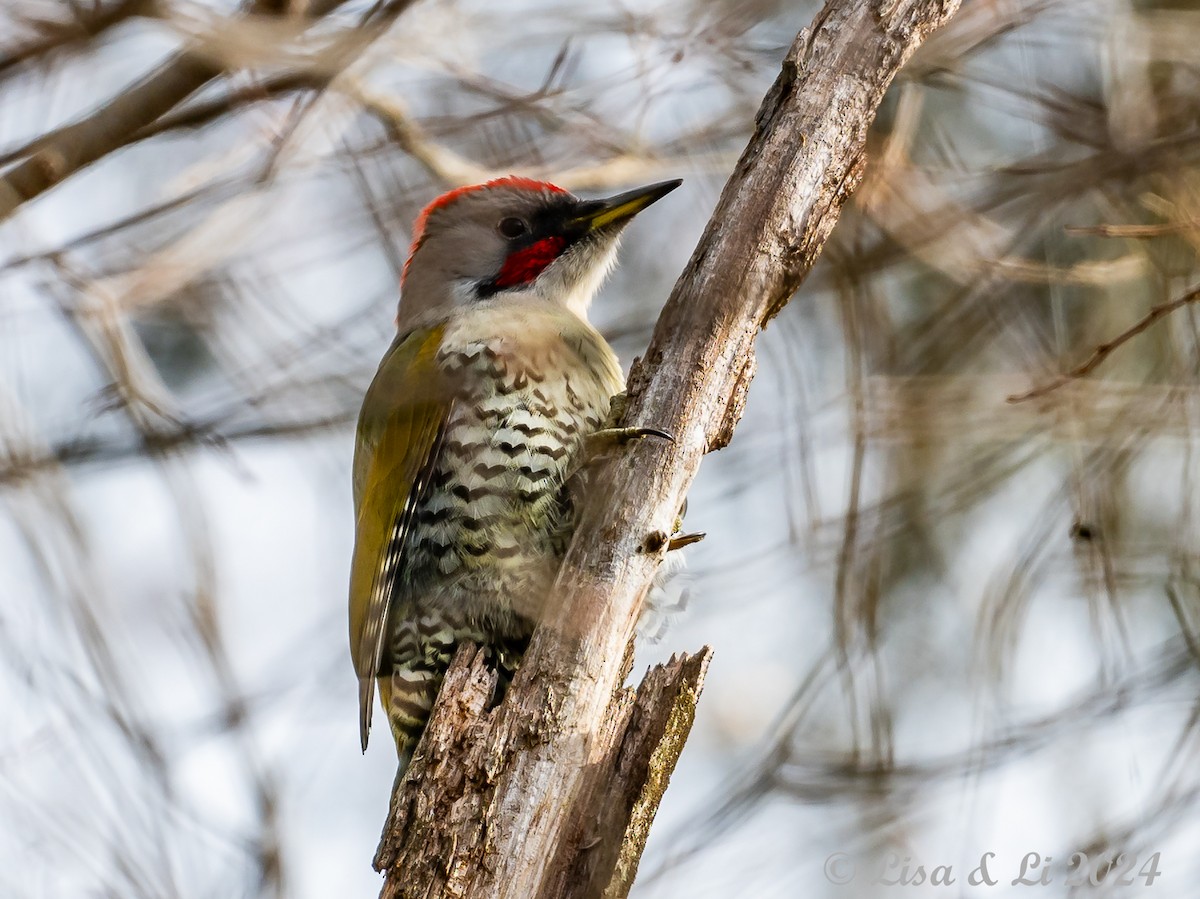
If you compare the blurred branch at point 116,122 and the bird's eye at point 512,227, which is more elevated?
the bird's eye at point 512,227

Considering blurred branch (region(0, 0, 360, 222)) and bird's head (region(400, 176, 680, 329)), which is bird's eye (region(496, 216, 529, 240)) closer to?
bird's head (region(400, 176, 680, 329))

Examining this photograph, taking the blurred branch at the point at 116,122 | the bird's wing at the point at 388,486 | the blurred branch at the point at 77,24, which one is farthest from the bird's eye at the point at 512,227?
the blurred branch at the point at 77,24

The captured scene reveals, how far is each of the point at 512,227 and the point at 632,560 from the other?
204cm

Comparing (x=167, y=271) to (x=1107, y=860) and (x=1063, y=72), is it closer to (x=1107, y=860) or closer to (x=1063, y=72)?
(x=1107, y=860)

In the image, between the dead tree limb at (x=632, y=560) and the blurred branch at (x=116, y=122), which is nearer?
the dead tree limb at (x=632, y=560)

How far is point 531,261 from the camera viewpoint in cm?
468

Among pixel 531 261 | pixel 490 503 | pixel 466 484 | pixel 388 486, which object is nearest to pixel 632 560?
pixel 490 503

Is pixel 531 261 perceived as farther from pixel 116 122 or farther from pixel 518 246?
pixel 116 122

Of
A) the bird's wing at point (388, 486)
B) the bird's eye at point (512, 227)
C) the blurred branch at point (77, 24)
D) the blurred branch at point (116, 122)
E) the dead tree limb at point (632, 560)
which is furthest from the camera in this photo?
the bird's eye at point (512, 227)

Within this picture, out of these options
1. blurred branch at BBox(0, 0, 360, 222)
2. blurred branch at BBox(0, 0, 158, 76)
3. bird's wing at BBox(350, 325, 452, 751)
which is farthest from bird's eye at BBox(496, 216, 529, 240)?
blurred branch at BBox(0, 0, 158, 76)

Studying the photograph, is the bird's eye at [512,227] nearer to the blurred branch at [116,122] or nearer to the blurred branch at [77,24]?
the blurred branch at [116,122]

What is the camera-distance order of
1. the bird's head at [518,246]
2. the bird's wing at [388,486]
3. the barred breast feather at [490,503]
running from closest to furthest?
1. the barred breast feather at [490,503]
2. the bird's wing at [388,486]
3. the bird's head at [518,246]

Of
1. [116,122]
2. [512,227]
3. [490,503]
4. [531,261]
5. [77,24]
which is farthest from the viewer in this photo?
[512,227]

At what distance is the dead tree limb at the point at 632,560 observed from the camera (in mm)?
2953
